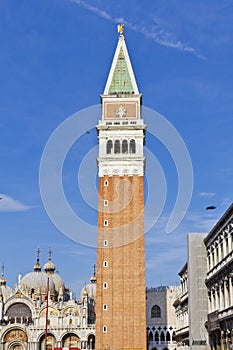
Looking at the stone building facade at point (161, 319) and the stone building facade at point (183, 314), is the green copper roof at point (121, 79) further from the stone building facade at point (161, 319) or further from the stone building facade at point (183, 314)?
the stone building facade at point (161, 319)

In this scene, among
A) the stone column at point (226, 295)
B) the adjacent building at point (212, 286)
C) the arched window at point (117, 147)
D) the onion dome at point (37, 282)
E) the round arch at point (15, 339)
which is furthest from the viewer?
the onion dome at point (37, 282)

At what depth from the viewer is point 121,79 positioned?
263 ft

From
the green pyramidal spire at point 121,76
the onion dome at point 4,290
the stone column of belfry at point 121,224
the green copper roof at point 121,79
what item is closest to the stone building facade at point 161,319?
the stone column of belfry at point 121,224

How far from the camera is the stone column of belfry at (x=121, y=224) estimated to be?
6719cm

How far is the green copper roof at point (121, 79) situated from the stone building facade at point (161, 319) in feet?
116

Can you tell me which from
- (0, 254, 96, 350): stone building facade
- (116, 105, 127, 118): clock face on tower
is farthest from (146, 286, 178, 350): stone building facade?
(116, 105, 127, 118): clock face on tower

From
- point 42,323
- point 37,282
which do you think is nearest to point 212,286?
point 42,323

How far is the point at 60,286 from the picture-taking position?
107m

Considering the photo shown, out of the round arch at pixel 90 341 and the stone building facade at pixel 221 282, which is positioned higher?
the stone building facade at pixel 221 282

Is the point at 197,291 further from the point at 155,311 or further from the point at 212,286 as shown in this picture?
the point at 155,311

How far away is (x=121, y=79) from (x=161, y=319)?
1583 inches

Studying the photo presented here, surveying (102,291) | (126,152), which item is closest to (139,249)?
(102,291)

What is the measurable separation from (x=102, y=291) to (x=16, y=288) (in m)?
31.7

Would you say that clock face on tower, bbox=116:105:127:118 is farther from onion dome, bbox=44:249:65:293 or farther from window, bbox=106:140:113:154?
onion dome, bbox=44:249:65:293
